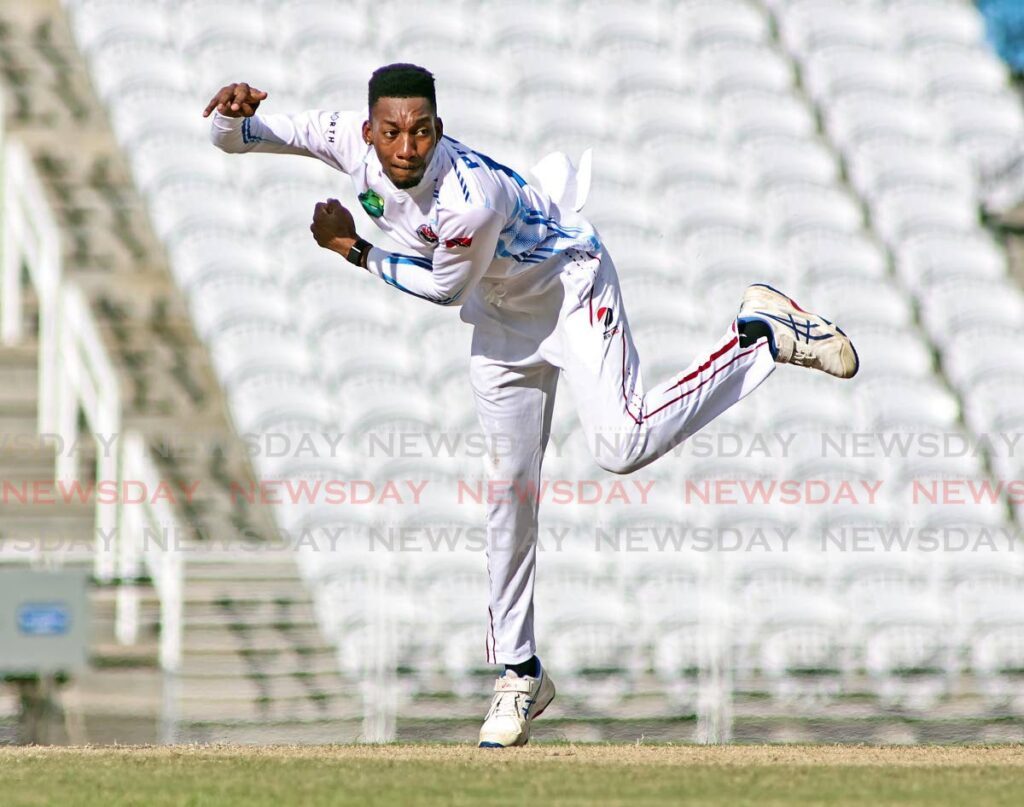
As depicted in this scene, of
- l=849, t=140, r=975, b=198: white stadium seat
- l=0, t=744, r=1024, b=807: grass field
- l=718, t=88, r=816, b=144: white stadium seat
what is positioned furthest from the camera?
l=718, t=88, r=816, b=144: white stadium seat

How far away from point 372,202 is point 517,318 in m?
0.58

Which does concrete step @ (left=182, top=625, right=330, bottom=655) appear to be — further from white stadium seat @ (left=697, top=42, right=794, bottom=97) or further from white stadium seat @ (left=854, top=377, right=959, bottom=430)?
white stadium seat @ (left=697, top=42, right=794, bottom=97)

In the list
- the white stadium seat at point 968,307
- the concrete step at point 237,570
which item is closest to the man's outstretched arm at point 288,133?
the concrete step at point 237,570

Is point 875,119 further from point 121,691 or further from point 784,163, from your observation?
point 121,691

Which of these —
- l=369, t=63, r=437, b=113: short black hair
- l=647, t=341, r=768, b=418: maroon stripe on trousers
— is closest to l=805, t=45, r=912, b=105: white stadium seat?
l=647, t=341, r=768, b=418: maroon stripe on trousers

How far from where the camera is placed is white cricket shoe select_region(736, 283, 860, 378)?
15.2 feet

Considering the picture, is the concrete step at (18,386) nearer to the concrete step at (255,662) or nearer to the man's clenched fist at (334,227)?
the concrete step at (255,662)

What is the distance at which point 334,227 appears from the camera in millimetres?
4395

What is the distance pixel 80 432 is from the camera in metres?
Result: 8.18

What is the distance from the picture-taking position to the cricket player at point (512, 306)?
4.14 metres

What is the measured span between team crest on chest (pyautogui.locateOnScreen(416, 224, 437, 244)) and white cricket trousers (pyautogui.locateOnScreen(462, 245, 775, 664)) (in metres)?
0.32

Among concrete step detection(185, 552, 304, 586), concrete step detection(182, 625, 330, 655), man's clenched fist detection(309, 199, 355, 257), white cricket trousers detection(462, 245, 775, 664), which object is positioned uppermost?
man's clenched fist detection(309, 199, 355, 257)

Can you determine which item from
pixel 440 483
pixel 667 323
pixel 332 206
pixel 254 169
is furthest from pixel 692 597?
pixel 254 169

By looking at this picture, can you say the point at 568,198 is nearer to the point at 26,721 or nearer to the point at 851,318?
the point at 26,721
